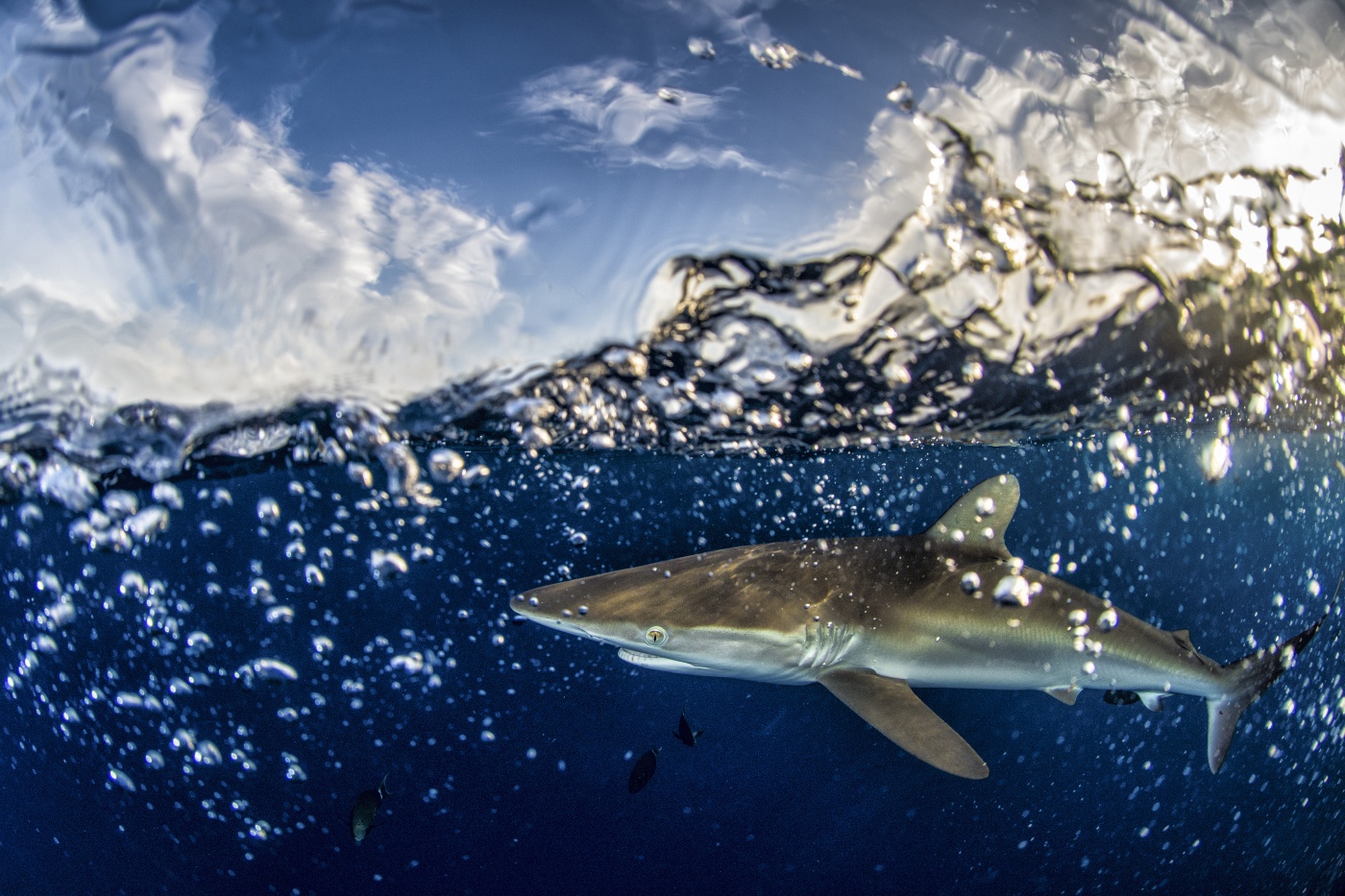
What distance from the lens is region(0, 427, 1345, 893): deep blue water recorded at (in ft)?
39.5

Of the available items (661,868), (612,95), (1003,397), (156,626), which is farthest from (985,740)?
(156,626)

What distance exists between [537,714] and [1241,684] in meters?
10.6

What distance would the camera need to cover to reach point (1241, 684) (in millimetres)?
5457

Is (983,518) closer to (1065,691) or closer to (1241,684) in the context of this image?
(1065,691)

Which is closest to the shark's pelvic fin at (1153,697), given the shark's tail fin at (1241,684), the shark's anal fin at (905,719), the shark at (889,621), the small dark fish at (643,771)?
the shark at (889,621)

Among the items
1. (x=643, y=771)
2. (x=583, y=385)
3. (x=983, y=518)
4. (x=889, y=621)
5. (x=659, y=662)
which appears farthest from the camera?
(x=643, y=771)

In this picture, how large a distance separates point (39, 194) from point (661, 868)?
14.2 meters

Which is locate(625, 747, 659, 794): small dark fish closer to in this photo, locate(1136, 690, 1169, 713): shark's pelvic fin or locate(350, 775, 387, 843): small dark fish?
locate(350, 775, 387, 843): small dark fish

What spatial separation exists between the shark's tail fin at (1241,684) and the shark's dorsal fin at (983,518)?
2.21 m

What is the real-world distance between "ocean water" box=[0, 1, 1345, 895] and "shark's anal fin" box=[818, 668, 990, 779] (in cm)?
280

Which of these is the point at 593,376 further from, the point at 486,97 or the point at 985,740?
the point at 985,740

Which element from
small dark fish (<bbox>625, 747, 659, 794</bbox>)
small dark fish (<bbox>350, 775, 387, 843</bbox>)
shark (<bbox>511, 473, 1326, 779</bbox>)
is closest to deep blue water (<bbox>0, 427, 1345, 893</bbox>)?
small dark fish (<bbox>625, 747, 659, 794</bbox>)

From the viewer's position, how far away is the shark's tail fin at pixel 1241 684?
5363mm

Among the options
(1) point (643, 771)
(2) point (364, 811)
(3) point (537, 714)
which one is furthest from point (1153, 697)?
(3) point (537, 714)
